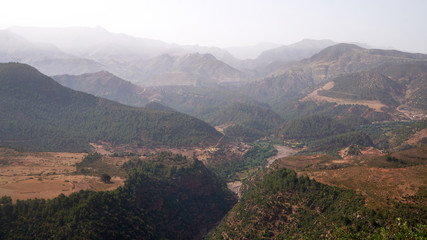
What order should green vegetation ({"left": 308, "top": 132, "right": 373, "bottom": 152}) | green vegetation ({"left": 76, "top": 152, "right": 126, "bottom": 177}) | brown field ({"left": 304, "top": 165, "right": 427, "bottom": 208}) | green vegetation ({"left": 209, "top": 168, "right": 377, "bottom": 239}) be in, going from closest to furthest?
green vegetation ({"left": 209, "top": 168, "right": 377, "bottom": 239})
brown field ({"left": 304, "top": 165, "right": 427, "bottom": 208})
green vegetation ({"left": 76, "top": 152, "right": 126, "bottom": 177})
green vegetation ({"left": 308, "top": 132, "right": 373, "bottom": 152})

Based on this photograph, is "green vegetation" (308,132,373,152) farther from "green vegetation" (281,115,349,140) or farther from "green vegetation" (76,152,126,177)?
"green vegetation" (76,152,126,177)

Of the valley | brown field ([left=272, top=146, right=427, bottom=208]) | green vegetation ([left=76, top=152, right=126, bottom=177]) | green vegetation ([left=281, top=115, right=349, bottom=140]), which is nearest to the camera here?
the valley

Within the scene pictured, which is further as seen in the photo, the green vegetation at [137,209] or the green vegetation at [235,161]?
the green vegetation at [235,161]

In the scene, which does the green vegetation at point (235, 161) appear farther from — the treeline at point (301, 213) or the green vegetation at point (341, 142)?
the treeline at point (301, 213)

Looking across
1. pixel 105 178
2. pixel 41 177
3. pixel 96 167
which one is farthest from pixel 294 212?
pixel 41 177

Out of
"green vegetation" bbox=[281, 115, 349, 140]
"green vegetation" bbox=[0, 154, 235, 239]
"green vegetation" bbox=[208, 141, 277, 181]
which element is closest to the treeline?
"green vegetation" bbox=[0, 154, 235, 239]

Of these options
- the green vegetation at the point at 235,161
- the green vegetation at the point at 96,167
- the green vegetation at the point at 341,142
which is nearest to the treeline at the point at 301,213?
the green vegetation at the point at 96,167
